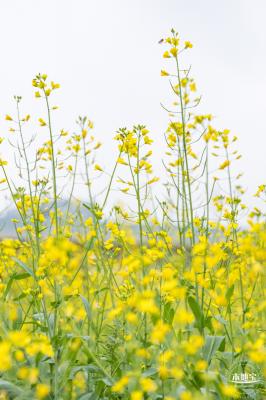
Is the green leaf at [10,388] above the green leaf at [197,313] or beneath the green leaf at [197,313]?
beneath

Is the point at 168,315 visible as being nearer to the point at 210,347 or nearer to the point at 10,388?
the point at 210,347

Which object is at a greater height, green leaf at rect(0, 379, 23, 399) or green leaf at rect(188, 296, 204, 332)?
green leaf at rect(188, 296, 204, 332)

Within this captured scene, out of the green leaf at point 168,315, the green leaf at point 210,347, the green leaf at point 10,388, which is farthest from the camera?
the green leaf at point 168,315

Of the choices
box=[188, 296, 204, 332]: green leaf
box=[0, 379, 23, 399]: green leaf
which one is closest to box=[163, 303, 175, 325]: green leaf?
box=[188, 296, 204, 332]: green leaf

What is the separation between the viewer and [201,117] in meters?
3.38

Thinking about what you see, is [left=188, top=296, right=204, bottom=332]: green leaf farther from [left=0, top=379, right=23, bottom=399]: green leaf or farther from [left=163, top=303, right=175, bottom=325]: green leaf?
[left=0, top=379, right=23, bottom=399]: green leaf

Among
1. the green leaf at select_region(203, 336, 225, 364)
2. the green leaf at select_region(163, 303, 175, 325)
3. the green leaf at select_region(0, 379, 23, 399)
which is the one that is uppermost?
the green leaf at select_region(163, 303, 175, 325)

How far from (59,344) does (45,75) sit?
6.04ft

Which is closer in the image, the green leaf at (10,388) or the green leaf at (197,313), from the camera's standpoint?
the green leaf at (10,388)

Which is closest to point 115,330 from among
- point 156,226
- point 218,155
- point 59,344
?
point 59,344

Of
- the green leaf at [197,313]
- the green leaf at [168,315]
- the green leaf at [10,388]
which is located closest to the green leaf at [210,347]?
the green leaf at [197,313]

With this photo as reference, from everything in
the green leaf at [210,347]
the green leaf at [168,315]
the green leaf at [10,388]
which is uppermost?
the green leaf at [168,315]

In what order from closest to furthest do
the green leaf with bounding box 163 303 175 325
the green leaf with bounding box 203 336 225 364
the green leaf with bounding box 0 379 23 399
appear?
the green leaf with bounding box 0 379 23 399 < the green leaf with bounding box 203 336 225 364 < the green leaf with bounding box 163 303 175 325

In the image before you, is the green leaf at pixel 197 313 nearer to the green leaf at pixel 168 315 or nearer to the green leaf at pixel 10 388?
the green leaf at pixel 168 315
